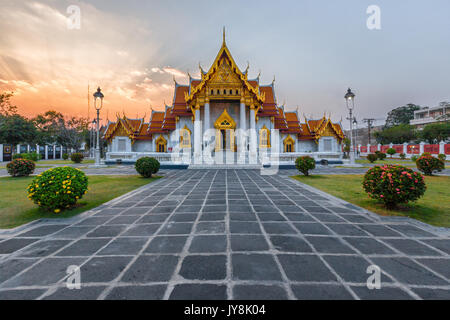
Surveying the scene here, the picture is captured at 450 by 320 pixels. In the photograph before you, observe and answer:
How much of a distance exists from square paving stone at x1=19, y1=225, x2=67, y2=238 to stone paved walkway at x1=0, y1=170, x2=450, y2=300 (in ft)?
0.07

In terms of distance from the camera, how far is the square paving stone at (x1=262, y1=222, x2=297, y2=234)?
12.9 feet

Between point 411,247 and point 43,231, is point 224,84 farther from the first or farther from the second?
point 411,247

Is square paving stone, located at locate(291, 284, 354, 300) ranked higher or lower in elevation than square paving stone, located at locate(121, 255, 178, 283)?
lower

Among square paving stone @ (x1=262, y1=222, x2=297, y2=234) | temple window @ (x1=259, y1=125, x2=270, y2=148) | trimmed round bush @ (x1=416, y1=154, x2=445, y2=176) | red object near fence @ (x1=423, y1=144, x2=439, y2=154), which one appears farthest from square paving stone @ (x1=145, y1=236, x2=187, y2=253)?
red object near fence @ (x1=423, y1=144, x2=439, y2=154)

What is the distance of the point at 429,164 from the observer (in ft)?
40.5

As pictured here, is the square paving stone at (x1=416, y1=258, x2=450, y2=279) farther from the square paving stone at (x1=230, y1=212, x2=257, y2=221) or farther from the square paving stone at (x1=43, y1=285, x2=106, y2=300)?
the square paving stone at (x1=43, y1=285, x2=106, y2=300)

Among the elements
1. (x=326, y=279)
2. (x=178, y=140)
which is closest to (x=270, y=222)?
(x=326, y=279)

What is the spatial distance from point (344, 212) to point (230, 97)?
18.0m

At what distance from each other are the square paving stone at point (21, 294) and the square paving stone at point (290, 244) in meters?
3.11

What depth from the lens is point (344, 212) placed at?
17.3ft

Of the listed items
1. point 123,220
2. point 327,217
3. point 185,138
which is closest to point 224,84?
point 185,138

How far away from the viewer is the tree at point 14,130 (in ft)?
115

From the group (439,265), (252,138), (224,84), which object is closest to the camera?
(439,265)

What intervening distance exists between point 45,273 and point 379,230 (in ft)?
18.6
